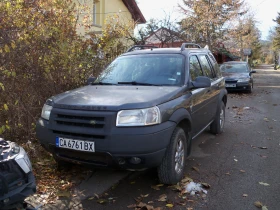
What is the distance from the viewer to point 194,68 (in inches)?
195

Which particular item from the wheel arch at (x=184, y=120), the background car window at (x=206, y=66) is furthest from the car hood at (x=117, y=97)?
the background car window at (x=206, y=66)

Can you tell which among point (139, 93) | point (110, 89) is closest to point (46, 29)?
point (110, 89)

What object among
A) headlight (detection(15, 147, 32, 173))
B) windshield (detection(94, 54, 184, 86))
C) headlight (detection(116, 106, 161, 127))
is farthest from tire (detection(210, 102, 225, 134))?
headlight (detection(15, 147, 32, 173))

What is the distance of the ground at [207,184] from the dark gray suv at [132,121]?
36 centimetres

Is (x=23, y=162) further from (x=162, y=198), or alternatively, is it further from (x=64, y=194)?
(x=162, y=198)

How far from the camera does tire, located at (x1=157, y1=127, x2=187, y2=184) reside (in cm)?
366

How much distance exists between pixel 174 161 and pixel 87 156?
1.13 m

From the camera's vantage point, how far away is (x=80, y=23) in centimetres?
739

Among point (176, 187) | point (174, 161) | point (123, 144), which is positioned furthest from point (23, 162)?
point (176, 187)

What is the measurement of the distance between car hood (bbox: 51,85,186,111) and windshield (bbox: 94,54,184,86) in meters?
0.30

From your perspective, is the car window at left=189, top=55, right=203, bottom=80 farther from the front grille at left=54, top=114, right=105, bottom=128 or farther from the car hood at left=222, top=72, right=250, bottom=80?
the car hood at left=222, top=72, right=250, bottom=80

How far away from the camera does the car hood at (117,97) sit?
3.41m

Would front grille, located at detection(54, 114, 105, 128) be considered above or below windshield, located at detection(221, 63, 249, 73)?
below

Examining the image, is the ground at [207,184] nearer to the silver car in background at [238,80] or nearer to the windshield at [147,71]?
the windshield at [147,71]
